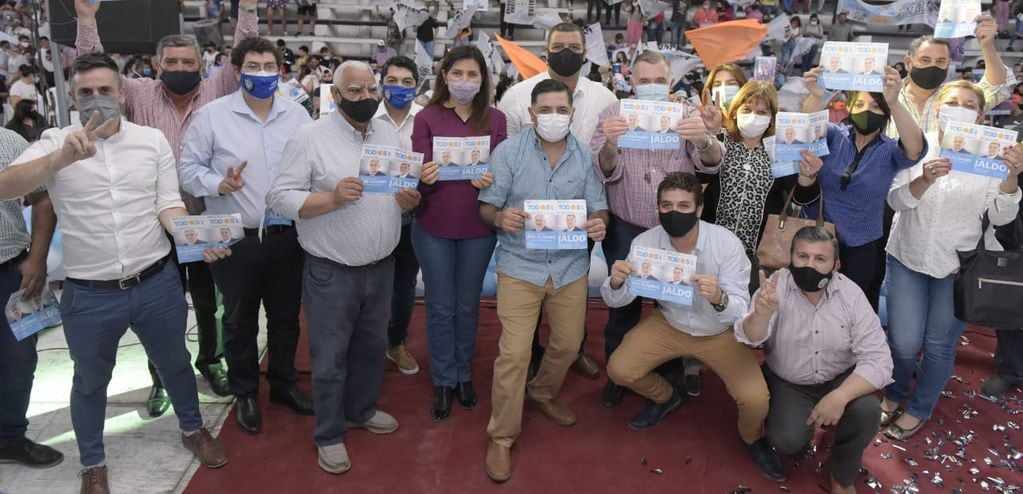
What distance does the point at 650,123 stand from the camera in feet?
9.67

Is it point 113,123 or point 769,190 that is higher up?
point 113,123

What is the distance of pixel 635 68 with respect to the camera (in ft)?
10.6

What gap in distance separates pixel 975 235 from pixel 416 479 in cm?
282

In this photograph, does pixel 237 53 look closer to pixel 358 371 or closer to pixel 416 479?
pixel 358 371

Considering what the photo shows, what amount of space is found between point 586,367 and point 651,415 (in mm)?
578

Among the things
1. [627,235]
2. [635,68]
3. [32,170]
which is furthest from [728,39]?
[32,170]

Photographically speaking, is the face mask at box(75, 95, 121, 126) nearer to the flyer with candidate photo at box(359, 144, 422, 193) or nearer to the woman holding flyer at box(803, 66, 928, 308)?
the flyer with candidate photo at box(359, 144, 422, 193)

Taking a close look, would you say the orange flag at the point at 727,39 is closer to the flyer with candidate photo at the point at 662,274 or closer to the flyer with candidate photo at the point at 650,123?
the flyer with candidate photo at the point at 650,123

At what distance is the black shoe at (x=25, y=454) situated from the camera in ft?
9.53

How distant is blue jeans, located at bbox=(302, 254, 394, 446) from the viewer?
2.81 meters

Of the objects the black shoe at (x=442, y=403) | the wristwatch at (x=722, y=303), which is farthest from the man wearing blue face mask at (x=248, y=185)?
the wristwatch at (x=722, y=303)

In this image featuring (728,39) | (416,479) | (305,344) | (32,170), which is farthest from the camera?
(728,39)

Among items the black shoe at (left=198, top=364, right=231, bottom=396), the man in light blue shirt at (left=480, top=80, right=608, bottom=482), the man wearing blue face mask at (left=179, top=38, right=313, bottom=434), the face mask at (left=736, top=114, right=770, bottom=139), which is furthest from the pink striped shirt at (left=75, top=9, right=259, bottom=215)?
the face mask at (left=736, top=114, right=770, bottom=139)

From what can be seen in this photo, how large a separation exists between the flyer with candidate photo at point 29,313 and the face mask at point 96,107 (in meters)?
0.77
